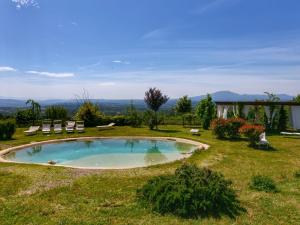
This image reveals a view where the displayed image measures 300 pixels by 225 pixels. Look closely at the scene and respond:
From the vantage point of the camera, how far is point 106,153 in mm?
16547

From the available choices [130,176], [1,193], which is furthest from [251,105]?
[1,193]

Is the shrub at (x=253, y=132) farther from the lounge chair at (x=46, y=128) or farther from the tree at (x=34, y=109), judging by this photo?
the tree at (x=34, y=109)

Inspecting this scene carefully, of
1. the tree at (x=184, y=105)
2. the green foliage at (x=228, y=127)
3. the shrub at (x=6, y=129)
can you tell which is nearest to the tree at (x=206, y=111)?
the tree at (x=184, y=105)

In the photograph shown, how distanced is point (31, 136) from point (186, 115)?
13.7m

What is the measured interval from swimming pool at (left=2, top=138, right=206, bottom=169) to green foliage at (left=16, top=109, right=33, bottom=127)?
947 centimetres

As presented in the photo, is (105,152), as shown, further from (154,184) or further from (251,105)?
(251,105)

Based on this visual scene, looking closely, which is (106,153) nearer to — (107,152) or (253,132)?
(107,152)

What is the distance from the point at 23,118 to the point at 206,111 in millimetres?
16712

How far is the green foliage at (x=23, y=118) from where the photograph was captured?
26578 millimetres

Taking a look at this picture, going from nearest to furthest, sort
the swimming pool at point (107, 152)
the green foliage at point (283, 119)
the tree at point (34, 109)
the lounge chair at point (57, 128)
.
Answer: the swimming pool at point (107, 152), the lounge chair at point (57, 128), the green foliage at point (283, 119), the tree at point (34, 109)

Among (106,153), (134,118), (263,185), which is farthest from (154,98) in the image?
(263,185)

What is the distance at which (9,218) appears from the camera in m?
6.66

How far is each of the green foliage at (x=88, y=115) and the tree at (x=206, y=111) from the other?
933cm

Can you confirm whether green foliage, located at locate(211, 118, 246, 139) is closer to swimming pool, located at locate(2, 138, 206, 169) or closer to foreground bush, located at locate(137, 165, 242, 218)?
swimming pool, located at locate(2, 138, 206, 169)
